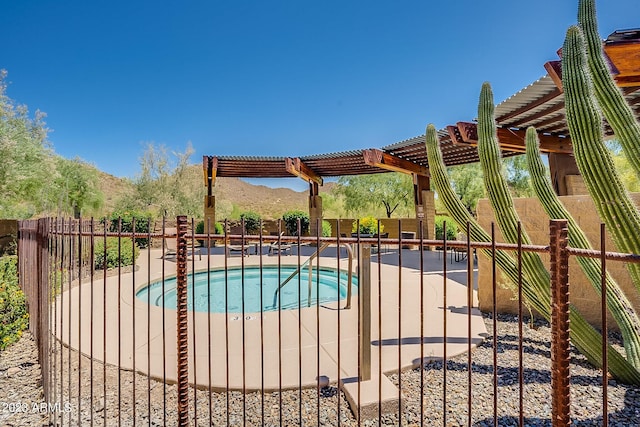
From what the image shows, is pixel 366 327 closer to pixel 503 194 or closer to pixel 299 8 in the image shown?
pixel 503 194

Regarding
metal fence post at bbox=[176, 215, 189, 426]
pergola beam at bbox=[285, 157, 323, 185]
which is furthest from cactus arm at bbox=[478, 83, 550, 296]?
pergola beam at bbox=[285, 157, 323, 185]

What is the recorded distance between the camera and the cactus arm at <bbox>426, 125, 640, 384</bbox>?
261 cm

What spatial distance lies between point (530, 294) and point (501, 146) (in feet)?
18.1

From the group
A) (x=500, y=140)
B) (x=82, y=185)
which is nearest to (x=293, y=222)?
(x=500, y=140)

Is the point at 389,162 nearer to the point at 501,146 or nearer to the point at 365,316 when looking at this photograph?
the point at 501,146

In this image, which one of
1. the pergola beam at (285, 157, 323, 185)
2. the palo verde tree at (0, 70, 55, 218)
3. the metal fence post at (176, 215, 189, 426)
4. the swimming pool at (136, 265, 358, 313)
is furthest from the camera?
the pergola beam at (285, 157, 323, 185)

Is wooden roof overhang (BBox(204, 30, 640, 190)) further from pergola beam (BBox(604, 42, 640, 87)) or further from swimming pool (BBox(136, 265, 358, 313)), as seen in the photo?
swimming pool (BBox(136, 265, 358, 313))

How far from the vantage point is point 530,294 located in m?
3.06

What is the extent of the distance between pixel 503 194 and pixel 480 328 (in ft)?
6.15

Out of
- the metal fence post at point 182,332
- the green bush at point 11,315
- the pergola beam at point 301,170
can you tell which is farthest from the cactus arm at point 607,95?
the pergola beam at point 301,170

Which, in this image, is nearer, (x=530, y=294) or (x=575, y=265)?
(x=530, y=294)

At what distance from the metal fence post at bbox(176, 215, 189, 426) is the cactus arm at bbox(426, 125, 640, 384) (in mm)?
2076

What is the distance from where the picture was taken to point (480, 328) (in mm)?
3836

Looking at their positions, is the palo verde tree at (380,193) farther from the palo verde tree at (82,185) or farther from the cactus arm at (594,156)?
the palo verde tree at (82,185)
